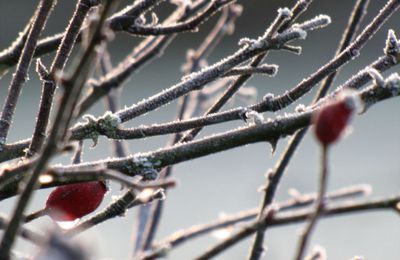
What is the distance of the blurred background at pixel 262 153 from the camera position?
2412 mm

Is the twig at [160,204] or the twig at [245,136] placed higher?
the twig at [160,204]

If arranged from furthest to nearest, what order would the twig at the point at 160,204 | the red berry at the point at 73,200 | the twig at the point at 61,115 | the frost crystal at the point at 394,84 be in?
the twig at the point at 160,204
the red berry at the point at 73,200
the frost crystal at the point at 394,84
the twig at the point at 61,115

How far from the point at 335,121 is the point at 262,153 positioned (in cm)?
264

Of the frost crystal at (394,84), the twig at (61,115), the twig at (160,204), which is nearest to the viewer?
the twig at (61,115)

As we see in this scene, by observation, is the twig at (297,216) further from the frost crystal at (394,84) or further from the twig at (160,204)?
the twig at (160,204)

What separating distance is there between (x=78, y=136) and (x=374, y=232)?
76.3 inches

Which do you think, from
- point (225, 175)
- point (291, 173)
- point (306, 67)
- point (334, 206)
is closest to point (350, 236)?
point (291, 173)

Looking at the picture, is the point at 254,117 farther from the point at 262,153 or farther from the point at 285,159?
the point at 262,153

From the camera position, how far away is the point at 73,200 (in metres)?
0.66

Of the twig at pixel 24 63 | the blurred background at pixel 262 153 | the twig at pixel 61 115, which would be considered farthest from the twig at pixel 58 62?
the blurred background at pixel 262 153

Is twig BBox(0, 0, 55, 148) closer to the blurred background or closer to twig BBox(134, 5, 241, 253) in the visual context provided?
twig BBox(134, 5, 241, 253)

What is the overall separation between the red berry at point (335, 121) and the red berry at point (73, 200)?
32 centimetres

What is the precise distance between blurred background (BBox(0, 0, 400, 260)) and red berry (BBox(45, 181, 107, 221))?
4.70 feet

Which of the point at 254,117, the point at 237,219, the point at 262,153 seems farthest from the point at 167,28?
the point at 262,153
